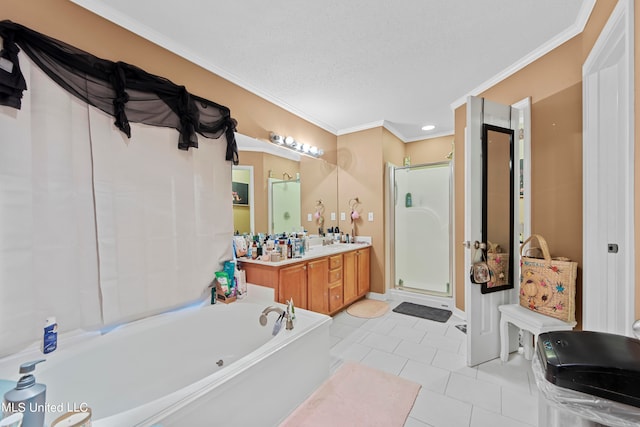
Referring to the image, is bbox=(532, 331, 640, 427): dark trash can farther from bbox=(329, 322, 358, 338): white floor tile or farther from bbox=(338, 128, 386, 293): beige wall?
bbox=(338, 128, 386, 293): beige wall

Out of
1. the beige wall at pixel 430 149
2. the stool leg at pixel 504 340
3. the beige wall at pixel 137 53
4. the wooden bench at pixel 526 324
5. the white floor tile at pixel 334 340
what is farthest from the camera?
the beige wall at pixel 430 149

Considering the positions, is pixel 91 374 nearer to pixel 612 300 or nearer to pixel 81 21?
pixel 81 21

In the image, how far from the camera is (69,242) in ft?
4.67

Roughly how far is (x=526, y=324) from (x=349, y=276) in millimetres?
1804

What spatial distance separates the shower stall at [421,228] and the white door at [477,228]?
131 cm

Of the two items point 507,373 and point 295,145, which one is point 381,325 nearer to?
point 507,373

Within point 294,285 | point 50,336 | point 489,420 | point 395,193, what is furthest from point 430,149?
point 50,336

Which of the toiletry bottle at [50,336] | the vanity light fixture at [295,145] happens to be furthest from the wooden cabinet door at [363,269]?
the toiletry bottle at [50,336]

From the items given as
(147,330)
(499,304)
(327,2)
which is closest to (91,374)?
(147,330)

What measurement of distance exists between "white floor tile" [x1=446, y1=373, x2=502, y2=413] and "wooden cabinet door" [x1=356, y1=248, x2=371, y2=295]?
165cm

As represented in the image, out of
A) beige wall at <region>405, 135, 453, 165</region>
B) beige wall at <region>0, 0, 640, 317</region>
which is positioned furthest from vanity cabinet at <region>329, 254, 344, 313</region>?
beige wall at <region>405, 135, 453, 165</region>

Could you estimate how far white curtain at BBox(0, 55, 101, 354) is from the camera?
1231mm

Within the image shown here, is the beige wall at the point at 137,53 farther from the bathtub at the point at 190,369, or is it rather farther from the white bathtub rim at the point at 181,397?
the white bathtub rim at the point at 181,397

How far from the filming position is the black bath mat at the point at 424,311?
10.1 ft
